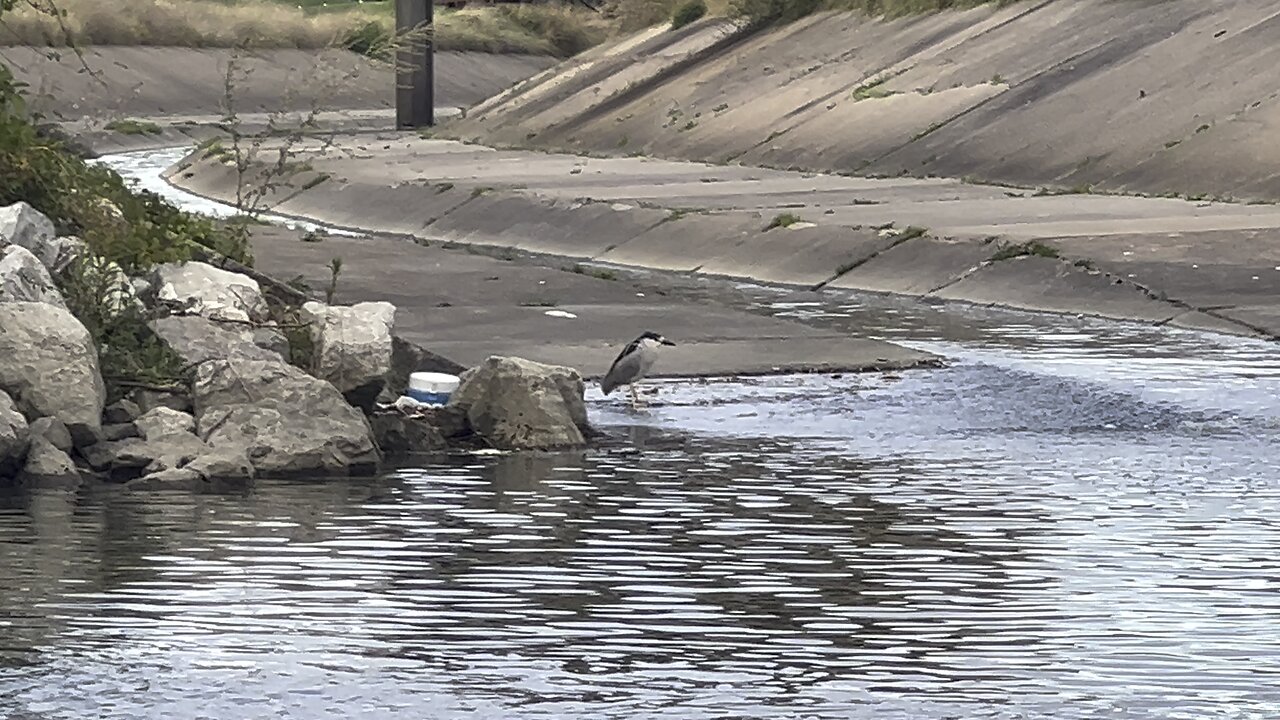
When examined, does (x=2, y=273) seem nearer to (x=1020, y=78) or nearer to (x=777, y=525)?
(x=777, y=525)

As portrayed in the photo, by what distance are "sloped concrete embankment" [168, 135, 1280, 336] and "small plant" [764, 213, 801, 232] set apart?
4cm

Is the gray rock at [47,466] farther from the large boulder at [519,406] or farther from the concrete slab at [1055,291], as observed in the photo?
the concrete slab at [1055,291]

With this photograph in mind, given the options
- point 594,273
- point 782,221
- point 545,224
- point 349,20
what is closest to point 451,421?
point 594,273

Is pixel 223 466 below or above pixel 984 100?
below

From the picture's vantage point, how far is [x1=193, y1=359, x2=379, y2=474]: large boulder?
42.8 feet

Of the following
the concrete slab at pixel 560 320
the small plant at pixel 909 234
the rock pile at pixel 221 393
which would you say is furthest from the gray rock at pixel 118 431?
the small plant at pixel 909 234

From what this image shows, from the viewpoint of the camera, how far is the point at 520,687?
8.38m

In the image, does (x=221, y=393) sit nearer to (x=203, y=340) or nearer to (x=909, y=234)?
(x=203, y=340)

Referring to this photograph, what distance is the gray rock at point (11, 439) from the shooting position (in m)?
12.5

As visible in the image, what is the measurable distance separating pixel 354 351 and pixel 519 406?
840mm

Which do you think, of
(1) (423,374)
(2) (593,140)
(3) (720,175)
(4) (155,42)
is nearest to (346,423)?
(1) (423,374)

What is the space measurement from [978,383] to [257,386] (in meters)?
4.75

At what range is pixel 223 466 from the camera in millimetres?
12773

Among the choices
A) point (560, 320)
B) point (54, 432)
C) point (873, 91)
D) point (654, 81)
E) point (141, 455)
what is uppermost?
point (654, 81)
